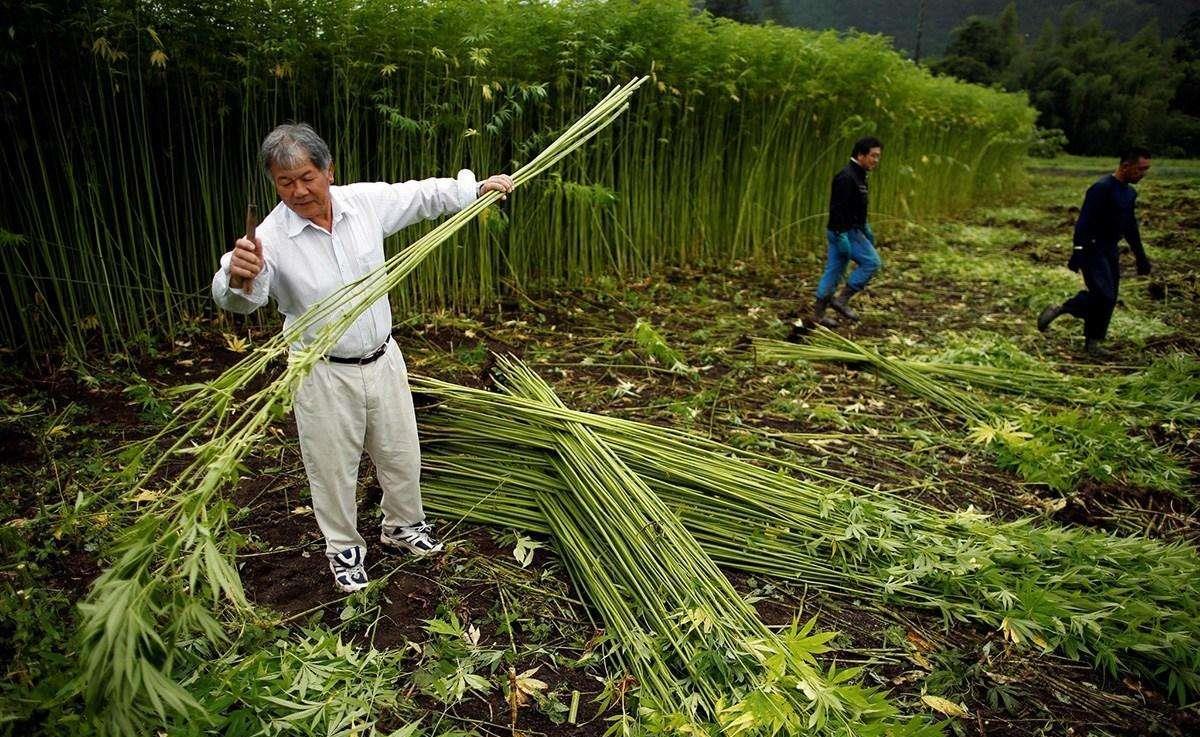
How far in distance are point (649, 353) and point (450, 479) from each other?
1.97m

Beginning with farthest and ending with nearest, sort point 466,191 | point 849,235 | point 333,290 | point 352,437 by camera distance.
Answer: point 849,235, point 466,191, point 352,437, point 333,290

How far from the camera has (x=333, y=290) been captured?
82.6 inches

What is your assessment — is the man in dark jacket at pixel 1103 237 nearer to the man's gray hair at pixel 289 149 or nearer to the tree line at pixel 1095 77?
the man's gray hair at pixel 289 149

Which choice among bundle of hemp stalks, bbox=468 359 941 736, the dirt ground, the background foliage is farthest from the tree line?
bundle of hemp stalks, bbox=468 359 941 736

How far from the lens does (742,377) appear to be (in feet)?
14.3

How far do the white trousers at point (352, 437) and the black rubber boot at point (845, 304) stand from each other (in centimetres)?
448

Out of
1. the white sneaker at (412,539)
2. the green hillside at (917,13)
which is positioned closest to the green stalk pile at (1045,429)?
the white sneaker at (412,539)

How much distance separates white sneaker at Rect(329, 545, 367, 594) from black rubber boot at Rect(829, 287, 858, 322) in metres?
4.74

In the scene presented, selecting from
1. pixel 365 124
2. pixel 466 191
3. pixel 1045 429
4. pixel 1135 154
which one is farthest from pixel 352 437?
pixel 1135 154

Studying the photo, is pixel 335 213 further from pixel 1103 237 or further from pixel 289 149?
pixel 1103 237

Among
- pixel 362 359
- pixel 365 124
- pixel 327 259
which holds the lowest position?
pixel 362 359

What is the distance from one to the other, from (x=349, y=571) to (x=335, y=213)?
1.19 m

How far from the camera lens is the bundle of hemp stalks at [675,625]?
1686mm

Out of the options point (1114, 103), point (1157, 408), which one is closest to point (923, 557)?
point (1157, 408)
